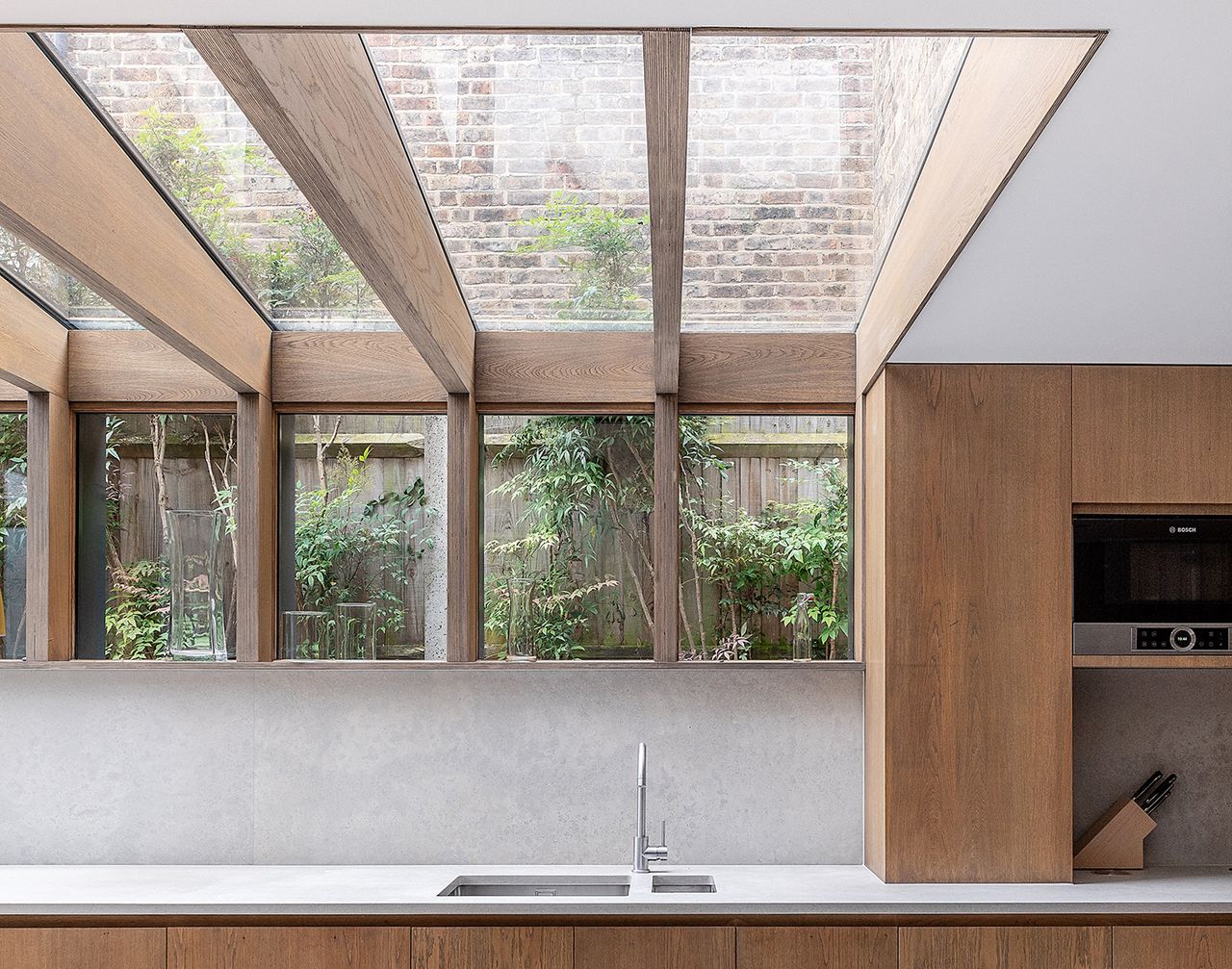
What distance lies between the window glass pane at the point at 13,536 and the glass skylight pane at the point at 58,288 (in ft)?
1.39

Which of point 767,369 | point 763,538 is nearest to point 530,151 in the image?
point 767,369

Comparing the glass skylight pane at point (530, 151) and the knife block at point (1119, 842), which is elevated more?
the glass skylight pane at point (530, 151)

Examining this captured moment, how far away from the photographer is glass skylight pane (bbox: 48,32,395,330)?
2135mm

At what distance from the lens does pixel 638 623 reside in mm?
3680

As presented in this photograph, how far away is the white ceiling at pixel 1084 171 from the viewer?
4.63 feet

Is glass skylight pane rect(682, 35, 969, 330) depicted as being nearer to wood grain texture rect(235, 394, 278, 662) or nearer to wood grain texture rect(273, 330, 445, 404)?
wood grain texture rect(273, 330, 445, 404)

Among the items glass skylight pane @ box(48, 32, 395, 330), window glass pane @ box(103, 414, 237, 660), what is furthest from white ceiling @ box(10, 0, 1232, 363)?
window glass pane @ box(103, 414, 237, 660)

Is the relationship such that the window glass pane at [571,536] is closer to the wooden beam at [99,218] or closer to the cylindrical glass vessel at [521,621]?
the cylindrical glass vessel at [521,621]

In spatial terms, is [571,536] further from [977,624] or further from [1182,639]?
[1182,639]

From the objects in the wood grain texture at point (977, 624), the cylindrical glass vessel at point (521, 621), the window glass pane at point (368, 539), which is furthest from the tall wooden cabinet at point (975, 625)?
the window glass pane at point (368, 539)

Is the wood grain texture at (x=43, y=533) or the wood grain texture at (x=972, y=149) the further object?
the wood grain texture at (x=43, y=533)

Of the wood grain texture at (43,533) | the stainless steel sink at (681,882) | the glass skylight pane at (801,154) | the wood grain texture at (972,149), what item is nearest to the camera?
the wood grain texture at (972,149)

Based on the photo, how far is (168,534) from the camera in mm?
3668

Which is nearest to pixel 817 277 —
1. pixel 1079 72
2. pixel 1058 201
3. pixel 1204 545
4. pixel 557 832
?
pixel 1058 201
